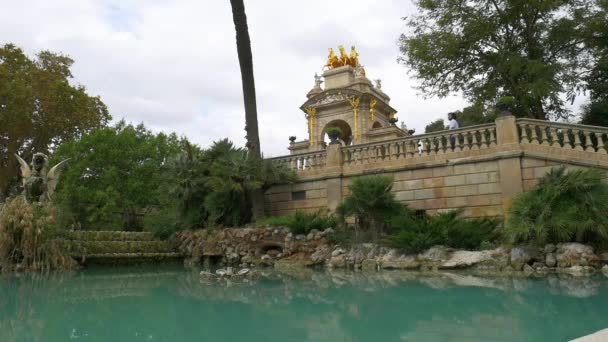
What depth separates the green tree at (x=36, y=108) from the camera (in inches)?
841

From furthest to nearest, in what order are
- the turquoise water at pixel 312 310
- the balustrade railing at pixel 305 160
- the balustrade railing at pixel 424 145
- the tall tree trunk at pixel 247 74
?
1. the balustrade railing at pixel 305 160
2. the tall tree trunk at pixel 247 74
3. the balustrade railing at pixel 424 145
4. the turquoise water at pixel 312 310

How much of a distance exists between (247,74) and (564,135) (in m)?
8.35

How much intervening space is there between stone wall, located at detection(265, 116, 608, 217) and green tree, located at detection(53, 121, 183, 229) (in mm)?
7923

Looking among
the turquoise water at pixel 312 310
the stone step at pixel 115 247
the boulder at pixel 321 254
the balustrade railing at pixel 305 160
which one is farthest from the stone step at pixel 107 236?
the boulder at pixel 321 254

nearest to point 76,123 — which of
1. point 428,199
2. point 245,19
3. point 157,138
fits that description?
point 157,138

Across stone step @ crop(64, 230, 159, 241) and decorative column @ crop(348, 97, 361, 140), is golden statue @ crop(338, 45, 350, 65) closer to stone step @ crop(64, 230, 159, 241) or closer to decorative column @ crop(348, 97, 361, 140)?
decorative column @ crop(348, 97, 361, 140)

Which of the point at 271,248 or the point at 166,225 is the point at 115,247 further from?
the point at 271,248

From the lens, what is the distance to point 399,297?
5793 mm

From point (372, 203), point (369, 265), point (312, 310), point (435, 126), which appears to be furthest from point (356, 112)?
point (312, 310)

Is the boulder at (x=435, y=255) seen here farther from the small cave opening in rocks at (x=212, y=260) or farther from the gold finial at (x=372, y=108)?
the gold finial at (x=372, y=108)

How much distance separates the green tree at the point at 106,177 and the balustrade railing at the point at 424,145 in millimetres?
8937

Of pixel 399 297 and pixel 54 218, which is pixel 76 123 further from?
pixel 399 297

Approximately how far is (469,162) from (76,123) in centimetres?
2046

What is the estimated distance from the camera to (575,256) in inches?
318
